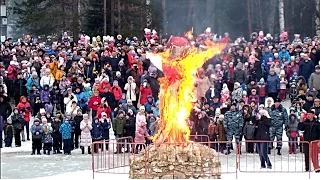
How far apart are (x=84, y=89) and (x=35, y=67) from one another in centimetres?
285

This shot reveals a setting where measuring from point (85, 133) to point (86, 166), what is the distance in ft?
8.63

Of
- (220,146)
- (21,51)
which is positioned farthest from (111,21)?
(220,146)

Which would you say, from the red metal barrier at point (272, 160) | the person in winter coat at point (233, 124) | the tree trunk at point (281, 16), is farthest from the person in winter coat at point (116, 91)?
the tree trunk at point (281, 16)

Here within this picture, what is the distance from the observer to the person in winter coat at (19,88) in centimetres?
3020

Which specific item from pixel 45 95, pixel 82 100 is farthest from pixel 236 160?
pixel 45 95

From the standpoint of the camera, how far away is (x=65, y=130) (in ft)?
83.7

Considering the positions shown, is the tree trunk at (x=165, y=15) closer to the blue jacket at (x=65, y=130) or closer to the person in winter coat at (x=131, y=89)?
the person in winter coat at (x=131, y=89)

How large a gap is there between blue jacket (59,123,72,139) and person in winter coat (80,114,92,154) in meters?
0.36

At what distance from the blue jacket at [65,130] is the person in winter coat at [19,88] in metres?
4.99

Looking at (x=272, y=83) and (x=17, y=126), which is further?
(x=272, y=83)

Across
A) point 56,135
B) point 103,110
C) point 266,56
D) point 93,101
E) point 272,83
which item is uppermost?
point 266,56

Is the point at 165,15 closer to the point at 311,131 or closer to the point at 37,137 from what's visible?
the point at 37,137

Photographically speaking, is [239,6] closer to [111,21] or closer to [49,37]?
[111,21]

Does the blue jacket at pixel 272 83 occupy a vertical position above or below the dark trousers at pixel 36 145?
above
